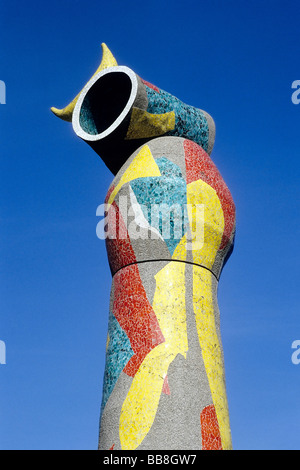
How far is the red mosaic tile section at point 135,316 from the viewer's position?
8.38 metres

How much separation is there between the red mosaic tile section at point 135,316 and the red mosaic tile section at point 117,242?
4.6 inches

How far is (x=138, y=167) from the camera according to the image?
9.41 meters

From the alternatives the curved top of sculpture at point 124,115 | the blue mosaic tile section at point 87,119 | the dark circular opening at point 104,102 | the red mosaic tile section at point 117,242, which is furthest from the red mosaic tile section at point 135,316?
the dark circular opening at point 104,102

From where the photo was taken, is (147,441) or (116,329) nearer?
(147,441)

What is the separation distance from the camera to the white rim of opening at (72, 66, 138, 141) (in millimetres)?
9539

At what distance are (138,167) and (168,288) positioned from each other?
1.66 meters

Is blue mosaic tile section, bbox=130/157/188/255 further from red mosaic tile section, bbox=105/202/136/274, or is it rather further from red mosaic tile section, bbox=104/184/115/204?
red mosaic tile section, bbox=104/184/115/204

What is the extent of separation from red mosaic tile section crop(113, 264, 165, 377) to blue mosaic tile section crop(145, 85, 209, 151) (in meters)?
2.17

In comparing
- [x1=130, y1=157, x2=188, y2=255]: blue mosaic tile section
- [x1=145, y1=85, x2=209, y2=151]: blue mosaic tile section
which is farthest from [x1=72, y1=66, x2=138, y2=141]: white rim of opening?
[x1=130, y1=157, x2=188, y2=255]: blue mosaic tile section

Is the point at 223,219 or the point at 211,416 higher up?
the point at 223,219

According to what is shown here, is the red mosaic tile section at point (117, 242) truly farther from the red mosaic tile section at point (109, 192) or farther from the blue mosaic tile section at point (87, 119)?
the blue mosaic tile section at point (87, 119)
